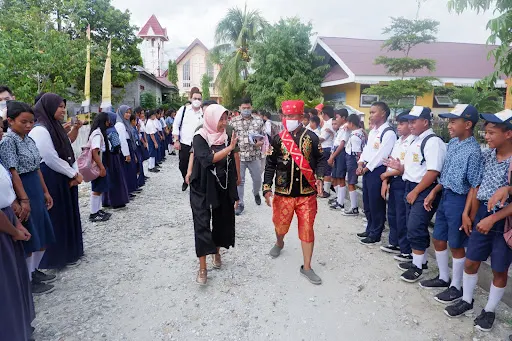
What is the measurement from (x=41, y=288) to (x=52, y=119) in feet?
5.65

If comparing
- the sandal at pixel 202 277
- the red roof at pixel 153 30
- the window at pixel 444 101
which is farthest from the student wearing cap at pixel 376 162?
the red roof at pixel 153 30

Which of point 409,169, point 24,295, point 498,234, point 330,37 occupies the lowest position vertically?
point 24,295

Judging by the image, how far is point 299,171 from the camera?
3.82 meters

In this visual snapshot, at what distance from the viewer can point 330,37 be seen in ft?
60.3

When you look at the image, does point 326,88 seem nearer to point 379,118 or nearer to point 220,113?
point 379,118

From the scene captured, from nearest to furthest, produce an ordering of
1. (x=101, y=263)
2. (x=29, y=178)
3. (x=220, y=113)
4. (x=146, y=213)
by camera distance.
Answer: (x=29, y=178) → (x=220, y=113) → (x=101, y=263) → (x=146, y=213)

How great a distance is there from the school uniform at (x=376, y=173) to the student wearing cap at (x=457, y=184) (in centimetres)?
110

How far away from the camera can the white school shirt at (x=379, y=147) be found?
15.1 feet

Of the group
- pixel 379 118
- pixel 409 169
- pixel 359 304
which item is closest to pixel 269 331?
pixel 359 304

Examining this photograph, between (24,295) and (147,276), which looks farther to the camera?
(147,276)

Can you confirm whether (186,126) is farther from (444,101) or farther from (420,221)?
(444,101)

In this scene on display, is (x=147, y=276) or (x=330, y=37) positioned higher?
(x=330, y=37)

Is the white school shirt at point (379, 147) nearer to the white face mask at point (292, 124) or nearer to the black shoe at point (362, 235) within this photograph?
the black shoe at point (362, 235)

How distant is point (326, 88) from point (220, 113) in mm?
16766
